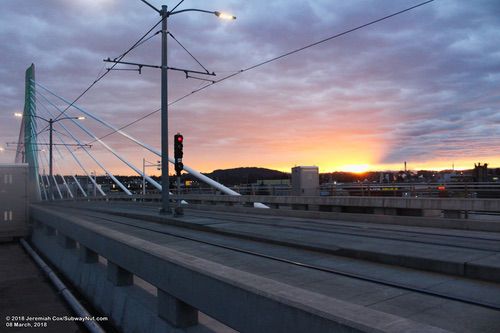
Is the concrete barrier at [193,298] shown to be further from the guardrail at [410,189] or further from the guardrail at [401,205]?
the guardrail at [410,189]

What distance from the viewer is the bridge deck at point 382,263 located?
5.96 metres

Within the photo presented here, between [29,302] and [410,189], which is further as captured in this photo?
[410,189]

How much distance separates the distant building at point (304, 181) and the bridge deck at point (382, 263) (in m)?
10.6

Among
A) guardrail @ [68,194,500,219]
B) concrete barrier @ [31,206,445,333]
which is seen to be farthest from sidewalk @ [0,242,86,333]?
guardrail @ [68,194,500,219]

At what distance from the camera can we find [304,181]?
25.6 m

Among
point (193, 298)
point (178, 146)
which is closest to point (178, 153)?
point (178, 146)

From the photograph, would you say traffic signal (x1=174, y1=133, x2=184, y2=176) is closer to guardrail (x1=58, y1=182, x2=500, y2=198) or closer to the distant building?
the distant building

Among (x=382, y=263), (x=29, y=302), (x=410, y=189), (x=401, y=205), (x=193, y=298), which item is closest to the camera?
(x=193, y=298)

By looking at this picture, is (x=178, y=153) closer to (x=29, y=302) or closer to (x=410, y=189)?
(x=29, y=302)

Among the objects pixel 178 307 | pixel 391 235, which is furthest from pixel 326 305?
pixel 391 235

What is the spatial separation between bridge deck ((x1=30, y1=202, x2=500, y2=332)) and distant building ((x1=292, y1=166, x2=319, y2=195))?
419 inches

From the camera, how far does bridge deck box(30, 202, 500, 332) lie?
5961mm

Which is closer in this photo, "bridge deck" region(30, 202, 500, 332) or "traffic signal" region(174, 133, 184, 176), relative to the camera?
"bridge deck" region(30, 202, 500, 332)

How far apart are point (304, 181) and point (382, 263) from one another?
16500 mm
